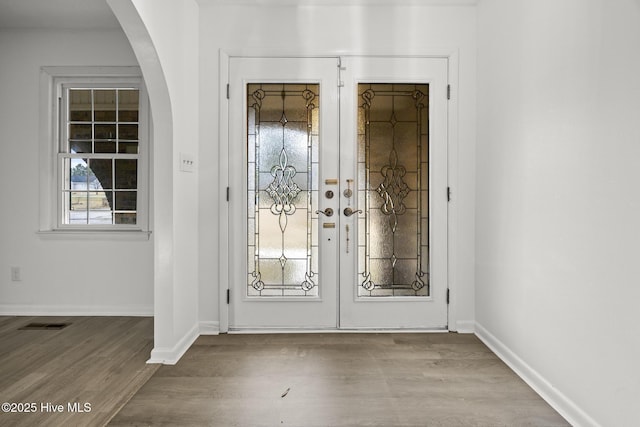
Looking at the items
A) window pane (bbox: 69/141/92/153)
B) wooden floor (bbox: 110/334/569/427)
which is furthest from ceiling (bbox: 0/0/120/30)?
wooden floor (bbox: 110/334/569/427)

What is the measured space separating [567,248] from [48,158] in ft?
14.4

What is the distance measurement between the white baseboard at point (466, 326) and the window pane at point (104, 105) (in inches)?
145

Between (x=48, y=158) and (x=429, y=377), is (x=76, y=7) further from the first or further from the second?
(x=429, y=377)

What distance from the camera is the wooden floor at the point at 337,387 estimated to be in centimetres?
237

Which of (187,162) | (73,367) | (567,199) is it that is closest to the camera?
(567,199)

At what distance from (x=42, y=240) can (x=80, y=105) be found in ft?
4.40

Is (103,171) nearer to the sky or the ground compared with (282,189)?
nearer to the sky

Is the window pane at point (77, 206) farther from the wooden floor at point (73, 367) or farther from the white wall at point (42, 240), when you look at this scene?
the wooden floor at point (73, 367)

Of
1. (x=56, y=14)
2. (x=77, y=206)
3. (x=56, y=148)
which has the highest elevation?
(x=56, y=14)

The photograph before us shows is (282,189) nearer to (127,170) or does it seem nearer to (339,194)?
(339,194)

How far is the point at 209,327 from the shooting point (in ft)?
12.6

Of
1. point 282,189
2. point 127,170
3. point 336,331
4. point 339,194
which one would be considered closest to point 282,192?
point 282,189

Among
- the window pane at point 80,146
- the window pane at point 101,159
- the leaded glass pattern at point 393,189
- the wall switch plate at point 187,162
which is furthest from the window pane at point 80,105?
the leaded glass pattern at point 393,189

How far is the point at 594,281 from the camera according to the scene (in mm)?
2188
